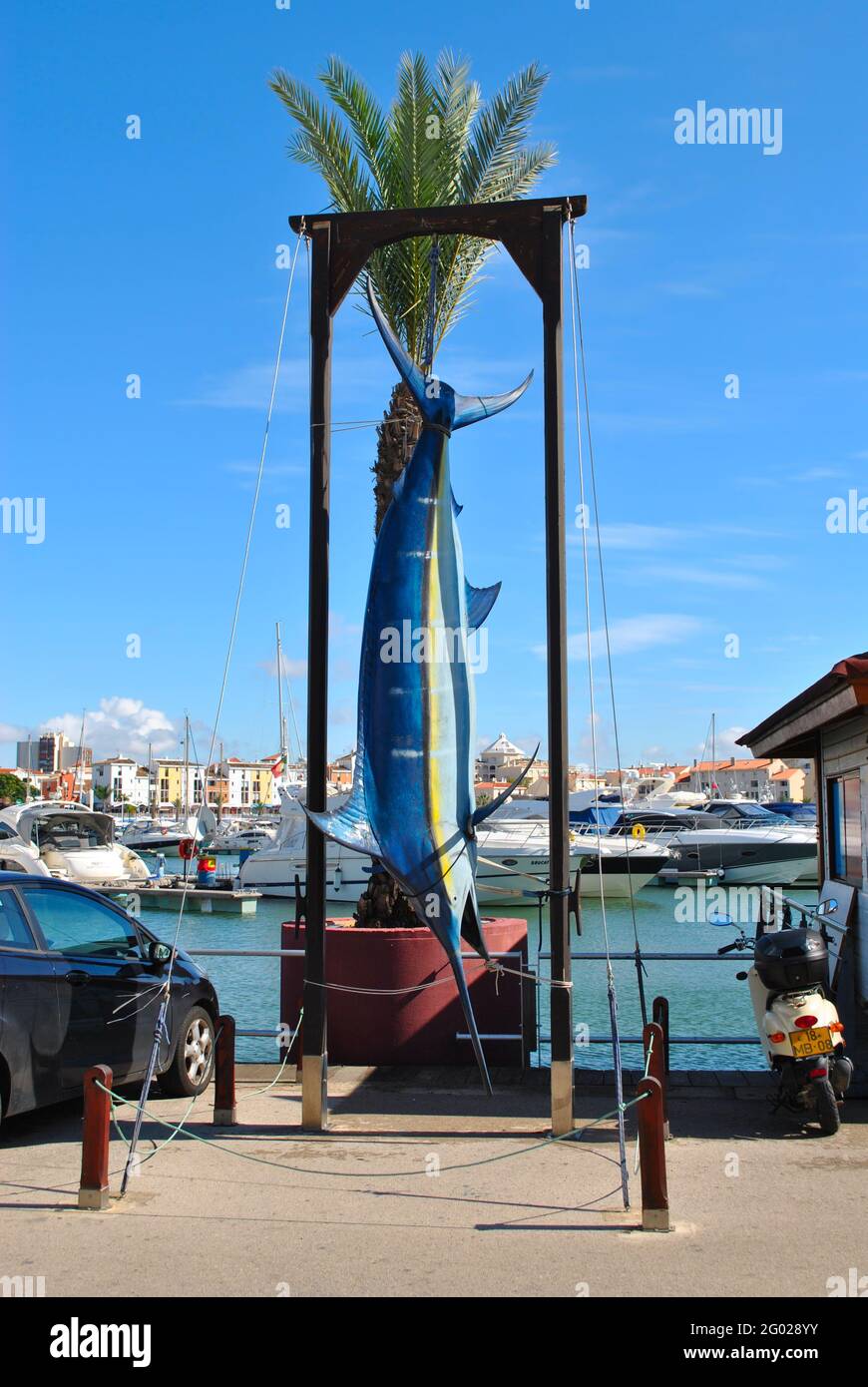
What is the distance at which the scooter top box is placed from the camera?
8.20 m

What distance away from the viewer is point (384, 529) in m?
8.27

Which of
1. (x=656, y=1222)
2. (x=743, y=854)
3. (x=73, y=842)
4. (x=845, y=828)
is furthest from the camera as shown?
(x=743, y=854)

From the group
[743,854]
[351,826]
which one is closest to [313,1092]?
[351,826]

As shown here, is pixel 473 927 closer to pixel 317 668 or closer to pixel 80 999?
pixel 317 668

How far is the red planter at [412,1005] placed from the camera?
33.3 ft

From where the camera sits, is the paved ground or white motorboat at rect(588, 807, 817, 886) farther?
white motorboat at rect(588, 807, 817, 886)

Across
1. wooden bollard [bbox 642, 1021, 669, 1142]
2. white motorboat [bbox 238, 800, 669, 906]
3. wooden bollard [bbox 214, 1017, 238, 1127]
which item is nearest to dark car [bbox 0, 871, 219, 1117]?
wooden bollard [bbox 214, 1017, 238, 1127]

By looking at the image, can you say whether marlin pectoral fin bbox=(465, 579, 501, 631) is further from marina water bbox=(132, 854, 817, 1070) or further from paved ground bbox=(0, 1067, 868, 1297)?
paved ground bbox=(0, 1067, 868, 1297)

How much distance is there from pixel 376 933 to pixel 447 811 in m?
2.43

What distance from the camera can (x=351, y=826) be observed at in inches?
320

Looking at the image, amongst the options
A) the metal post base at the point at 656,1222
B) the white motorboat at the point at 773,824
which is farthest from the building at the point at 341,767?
the white motorboat at the point at 773,824

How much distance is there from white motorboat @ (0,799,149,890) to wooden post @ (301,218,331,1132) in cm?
3142

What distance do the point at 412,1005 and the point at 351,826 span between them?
270 centimetres
